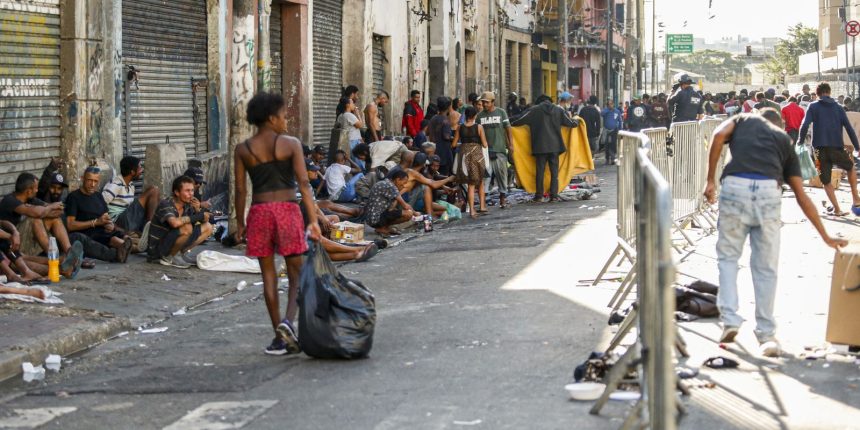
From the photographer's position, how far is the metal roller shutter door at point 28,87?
13039mm

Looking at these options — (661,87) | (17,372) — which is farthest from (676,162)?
(661,87)

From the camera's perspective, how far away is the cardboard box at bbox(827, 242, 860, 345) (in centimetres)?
780

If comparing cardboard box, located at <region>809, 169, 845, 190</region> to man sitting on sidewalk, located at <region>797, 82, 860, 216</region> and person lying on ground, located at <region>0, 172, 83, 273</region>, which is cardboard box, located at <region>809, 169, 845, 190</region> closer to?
man sitting on sidewalk, located at <region>797, 82, 860, 216</region>

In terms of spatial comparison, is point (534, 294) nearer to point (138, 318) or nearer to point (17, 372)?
point (138, 318)

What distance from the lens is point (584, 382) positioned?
6984mm

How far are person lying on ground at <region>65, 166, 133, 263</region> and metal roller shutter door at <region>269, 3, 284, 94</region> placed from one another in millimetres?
8896

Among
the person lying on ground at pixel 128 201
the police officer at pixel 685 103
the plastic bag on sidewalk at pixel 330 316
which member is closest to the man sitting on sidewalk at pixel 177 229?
the person lying on ground at pixel 128 201

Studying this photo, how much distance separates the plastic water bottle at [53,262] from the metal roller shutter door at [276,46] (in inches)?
408

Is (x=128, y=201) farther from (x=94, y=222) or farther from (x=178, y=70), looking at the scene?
(x=178, y=70)

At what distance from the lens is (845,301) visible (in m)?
7.84

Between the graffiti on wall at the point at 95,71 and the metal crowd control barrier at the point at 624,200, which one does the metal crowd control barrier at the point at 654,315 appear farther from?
the graffiti on wall at the point at 95,71

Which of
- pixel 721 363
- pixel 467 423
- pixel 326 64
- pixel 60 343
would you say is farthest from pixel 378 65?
pixel 467 423

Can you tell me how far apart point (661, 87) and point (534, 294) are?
139 m

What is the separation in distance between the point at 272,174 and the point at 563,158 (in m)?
13.1
